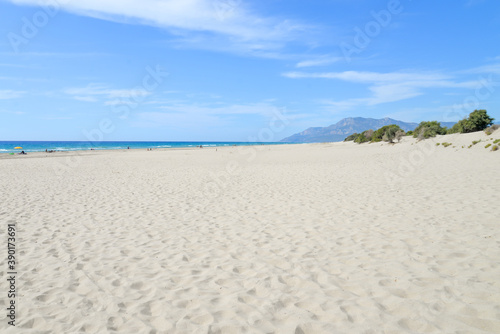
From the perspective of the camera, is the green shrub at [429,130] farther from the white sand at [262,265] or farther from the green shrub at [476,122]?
the white sand at [262,265]

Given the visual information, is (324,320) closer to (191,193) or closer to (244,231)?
(244,231)

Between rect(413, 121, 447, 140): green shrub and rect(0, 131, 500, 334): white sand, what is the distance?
28871mm

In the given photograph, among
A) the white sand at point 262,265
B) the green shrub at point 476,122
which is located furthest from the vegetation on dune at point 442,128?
the white sand at point 262,265

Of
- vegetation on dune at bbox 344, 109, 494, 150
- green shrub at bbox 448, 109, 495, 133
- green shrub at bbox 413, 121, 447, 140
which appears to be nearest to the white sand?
vegetation on dune at bbox 344, 109, 494, 150

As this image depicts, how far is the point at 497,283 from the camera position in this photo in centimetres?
381

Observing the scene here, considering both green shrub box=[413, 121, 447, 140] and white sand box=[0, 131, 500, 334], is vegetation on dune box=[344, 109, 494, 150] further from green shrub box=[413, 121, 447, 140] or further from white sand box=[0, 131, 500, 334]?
white sand box=[0, 131, 500, 334]

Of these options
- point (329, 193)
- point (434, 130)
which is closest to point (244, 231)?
point (329, 193)

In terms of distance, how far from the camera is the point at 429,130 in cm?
3497

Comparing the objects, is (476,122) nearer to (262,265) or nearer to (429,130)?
(429,130)

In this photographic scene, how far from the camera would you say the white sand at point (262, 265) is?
10.6 feet

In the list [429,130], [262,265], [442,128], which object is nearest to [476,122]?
[429,130]

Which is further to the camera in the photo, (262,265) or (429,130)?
(429,130)

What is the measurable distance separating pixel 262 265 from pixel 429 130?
125ft

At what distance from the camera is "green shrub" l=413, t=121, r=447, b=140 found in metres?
Answer: 34.6
